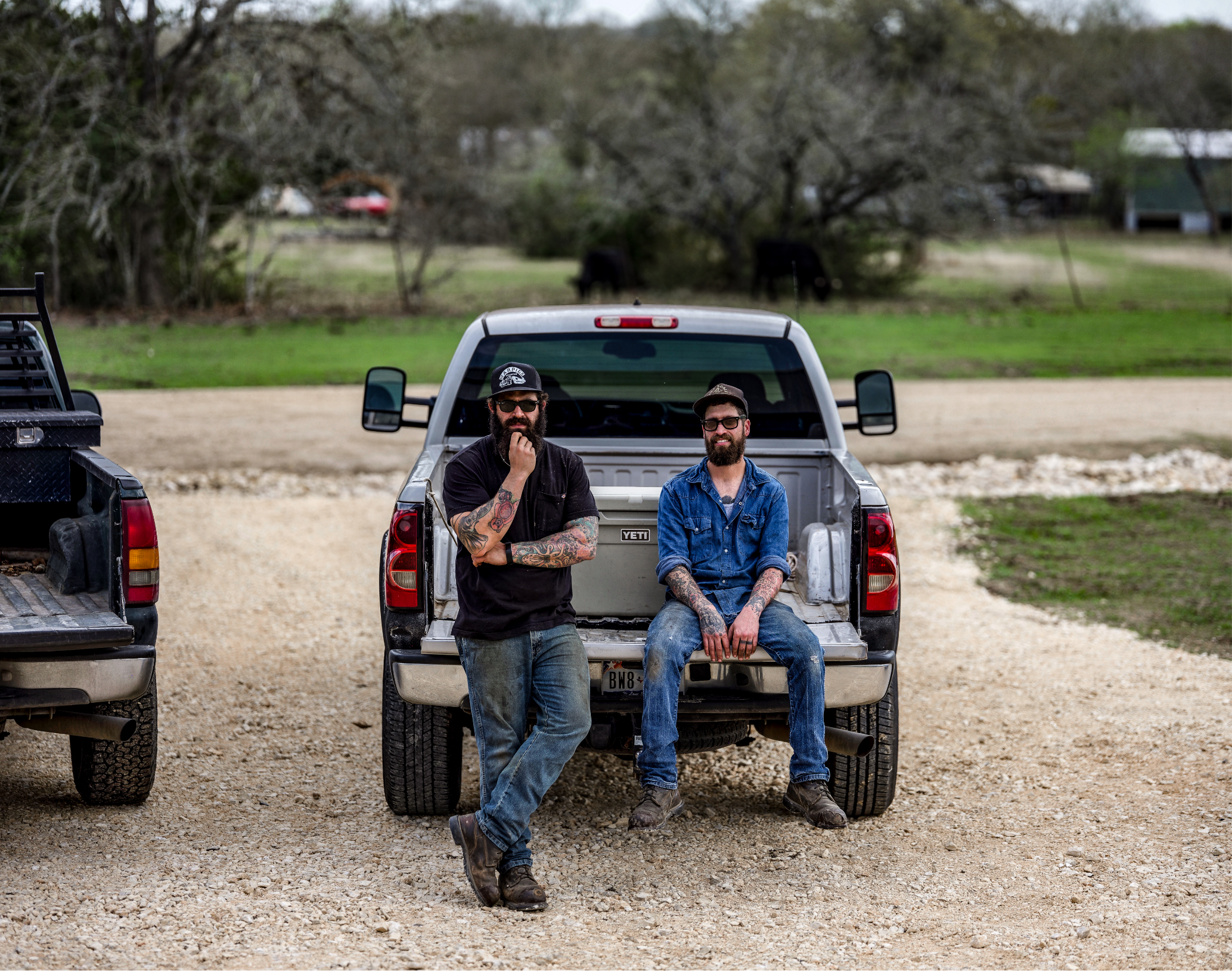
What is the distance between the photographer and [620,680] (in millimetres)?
4859

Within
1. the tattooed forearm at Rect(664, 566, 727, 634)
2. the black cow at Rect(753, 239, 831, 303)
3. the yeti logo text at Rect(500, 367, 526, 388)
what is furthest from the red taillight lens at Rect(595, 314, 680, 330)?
the black cow at Rect(753, 239, 831, 303)

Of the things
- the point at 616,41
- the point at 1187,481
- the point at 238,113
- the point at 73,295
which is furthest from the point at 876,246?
the point at 616,41

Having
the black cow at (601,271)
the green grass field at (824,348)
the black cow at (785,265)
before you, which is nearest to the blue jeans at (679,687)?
the green grass field at (824,348)

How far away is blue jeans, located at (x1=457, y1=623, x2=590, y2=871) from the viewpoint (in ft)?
14.5

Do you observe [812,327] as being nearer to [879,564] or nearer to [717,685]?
[879,564]

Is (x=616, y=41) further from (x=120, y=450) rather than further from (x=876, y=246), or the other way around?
(x=120, y=450)

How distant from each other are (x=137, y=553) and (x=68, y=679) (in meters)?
0.48

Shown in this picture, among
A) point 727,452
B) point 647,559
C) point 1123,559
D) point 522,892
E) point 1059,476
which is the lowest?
point 1123,559

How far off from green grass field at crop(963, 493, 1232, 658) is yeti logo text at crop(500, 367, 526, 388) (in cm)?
531

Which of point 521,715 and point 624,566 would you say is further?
point 624,566

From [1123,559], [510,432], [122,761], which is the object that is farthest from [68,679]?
[1123,559]

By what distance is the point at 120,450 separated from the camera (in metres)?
14.0

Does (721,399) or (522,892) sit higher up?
(721,399)

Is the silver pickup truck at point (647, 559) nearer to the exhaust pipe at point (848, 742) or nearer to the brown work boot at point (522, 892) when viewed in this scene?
the exhaust pipe at point (848, 742)
